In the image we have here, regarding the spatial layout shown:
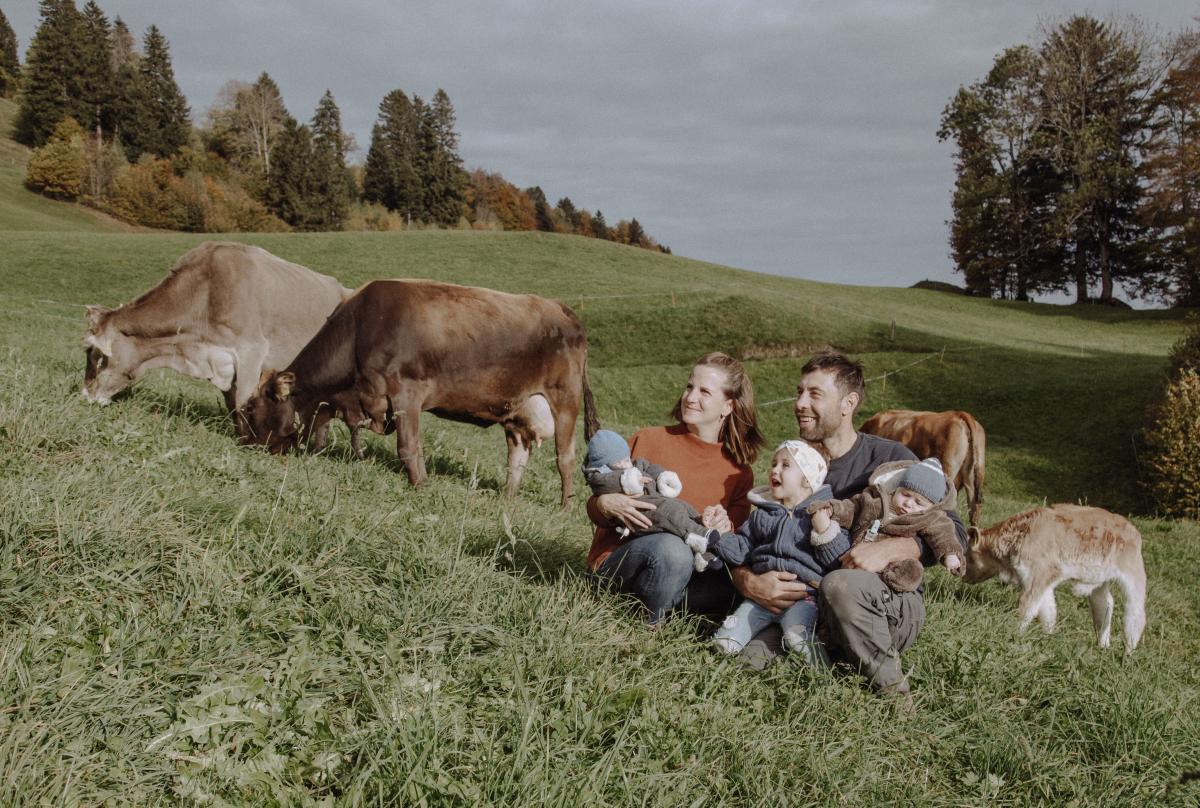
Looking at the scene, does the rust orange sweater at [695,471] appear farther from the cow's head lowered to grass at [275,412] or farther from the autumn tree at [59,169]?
the autumn tree at [59,169]

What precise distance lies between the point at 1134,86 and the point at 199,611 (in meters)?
67.9

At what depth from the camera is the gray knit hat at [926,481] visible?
3980 mm

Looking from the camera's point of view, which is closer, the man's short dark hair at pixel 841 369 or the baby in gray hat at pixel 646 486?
the baby in gray hat at pixel 646 486

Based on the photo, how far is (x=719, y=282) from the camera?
166 ft

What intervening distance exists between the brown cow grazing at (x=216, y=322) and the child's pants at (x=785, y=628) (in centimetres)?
695

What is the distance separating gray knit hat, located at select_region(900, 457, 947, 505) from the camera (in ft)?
13.1

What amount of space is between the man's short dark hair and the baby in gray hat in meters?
1.16

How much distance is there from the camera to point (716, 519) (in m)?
4.32

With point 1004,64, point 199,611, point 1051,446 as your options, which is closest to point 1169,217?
point 1004,64

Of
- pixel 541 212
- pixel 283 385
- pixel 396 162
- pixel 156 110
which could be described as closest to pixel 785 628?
pixel 283 385

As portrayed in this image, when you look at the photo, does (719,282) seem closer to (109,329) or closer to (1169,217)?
(1169,217)

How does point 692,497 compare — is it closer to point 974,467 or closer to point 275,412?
point 275,412

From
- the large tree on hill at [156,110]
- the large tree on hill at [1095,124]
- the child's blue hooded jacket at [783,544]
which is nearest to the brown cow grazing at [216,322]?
the child's blue hooded jacket at [783,544]

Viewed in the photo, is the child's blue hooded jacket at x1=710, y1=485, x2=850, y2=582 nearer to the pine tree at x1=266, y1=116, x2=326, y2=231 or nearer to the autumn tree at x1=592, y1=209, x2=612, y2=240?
the pine tree at x1=266, y1=116, x2=326, y2=231
